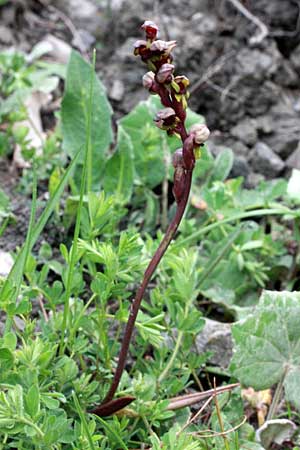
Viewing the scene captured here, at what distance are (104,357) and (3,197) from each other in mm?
743

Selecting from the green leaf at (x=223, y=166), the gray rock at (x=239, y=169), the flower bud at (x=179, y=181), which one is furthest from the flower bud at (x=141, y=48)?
the gray rock at (x=239, y=169)

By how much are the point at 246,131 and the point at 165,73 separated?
1.64 metres

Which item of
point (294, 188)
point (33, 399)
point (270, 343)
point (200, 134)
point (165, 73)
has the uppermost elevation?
point (165, 73)

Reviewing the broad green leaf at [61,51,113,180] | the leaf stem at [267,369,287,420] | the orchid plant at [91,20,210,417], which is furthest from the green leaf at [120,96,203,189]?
the orchid plant at [91,20,210,417]

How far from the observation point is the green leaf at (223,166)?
7.93 feet

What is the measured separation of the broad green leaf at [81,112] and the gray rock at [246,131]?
2.19 ft

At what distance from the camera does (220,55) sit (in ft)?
9.87

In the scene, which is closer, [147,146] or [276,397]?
[276,397]

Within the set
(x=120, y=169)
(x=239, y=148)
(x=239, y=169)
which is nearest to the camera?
(x=120, y=169)

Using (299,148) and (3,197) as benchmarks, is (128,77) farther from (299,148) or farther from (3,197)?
(3,197)

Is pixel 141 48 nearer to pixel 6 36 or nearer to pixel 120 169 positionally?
pixel 120 169

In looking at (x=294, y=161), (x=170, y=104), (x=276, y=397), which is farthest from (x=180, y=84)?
(x=294, y=161)

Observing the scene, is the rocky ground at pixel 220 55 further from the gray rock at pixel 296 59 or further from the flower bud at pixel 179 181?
the flower bud at pixel 179 181

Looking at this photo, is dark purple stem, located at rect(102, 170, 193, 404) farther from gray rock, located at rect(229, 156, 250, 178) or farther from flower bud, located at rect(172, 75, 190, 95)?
gray rock, located at rect(229, 156, 250, 178)
